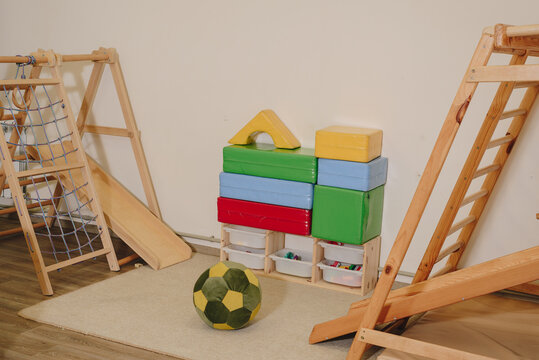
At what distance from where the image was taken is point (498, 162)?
2977mm

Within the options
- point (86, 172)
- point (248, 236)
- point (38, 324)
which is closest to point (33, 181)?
point (86, 172)

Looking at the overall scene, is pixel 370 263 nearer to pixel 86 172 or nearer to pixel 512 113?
pixel 512 113

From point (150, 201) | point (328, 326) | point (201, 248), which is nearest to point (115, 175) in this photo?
point (150, 201)

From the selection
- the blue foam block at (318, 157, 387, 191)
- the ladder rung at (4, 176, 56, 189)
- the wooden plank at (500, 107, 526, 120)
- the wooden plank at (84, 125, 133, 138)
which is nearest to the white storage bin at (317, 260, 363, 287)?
the blue foam block at (318, 157, 387, 191)

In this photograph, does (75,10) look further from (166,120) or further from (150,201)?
(150,201)

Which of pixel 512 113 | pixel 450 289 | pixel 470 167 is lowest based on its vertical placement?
pixel 450 289

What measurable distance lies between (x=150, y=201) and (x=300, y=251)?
1.09 metres

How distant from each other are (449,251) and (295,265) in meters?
0.97

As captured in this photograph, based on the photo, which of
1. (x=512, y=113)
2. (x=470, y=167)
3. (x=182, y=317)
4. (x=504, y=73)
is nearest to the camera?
(x=504, y=73)

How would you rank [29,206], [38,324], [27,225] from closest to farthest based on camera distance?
[38,324] → [27,225] → [29,206]

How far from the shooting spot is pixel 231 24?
369 cm

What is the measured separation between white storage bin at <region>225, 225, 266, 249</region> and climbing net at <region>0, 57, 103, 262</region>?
77 cm

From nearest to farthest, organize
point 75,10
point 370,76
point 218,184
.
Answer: point 370,76 → point 218,184 → point 75,10

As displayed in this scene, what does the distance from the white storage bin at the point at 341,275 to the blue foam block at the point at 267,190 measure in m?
0.36
